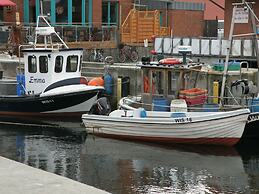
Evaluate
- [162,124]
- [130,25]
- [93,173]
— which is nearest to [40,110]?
[162,124]

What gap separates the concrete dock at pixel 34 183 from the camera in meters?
9.37

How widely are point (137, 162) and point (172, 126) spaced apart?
2.10 meters

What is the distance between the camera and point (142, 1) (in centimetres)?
4216

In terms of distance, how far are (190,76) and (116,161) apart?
3.88 meters

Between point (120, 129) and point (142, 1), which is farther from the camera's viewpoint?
point (142, 1)

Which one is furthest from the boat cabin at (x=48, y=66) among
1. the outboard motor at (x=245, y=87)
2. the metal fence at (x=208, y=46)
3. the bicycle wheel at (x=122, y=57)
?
the bicycle wheel at (x=122, y=57)

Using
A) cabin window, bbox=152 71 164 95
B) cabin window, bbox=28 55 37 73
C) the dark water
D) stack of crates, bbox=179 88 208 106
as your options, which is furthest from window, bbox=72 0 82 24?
stack of crates, bbox=179 88 208 106

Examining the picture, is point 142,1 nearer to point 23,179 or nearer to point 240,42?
point 240,42

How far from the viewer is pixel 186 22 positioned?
148ft

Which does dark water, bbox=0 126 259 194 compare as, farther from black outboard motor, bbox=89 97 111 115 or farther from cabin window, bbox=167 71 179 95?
cabin window, bbox=167 71 179 95

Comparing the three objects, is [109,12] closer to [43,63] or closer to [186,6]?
[186,6]

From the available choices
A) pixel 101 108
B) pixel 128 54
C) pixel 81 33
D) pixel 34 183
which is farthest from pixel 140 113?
pixel 81 33

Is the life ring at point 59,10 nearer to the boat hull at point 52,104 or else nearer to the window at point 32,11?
the window at point 32,11

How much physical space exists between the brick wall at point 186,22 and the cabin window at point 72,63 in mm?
22544
